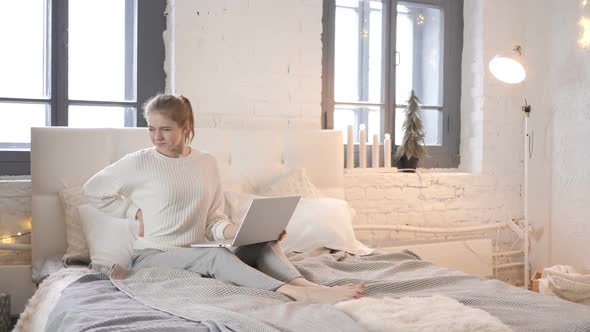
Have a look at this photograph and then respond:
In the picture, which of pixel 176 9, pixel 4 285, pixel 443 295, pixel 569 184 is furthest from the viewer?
pixel 569 184

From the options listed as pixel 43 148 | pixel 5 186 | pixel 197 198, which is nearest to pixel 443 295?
pixel 197 198

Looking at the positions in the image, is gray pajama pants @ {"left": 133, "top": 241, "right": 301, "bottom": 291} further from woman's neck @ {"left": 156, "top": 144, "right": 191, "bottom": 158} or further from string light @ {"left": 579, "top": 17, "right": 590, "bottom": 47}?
string light @ {"left": 579, "top": 17, "right": 590, "bottom": 47}

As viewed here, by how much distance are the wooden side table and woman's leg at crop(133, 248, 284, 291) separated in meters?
0.62

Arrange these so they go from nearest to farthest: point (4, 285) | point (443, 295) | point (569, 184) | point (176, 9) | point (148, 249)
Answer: point (443, 295), point (148, 249), point (4, 285), point (176, 9), point (569, 184)

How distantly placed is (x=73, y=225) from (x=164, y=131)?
0.66 meters

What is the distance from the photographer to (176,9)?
3248mm

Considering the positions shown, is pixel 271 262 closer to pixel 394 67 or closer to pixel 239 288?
pixel 239 288

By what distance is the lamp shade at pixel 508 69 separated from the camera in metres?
3.54

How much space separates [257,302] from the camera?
1.92 m

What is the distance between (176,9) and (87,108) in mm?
686

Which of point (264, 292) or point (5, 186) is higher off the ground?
point (5, 186)

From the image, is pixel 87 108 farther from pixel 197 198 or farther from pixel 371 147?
pixel 371 147

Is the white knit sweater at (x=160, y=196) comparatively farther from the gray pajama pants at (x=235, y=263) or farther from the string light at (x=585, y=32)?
the string light at (x=585, y=32)

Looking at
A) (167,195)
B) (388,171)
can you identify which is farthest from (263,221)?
(388,171)
